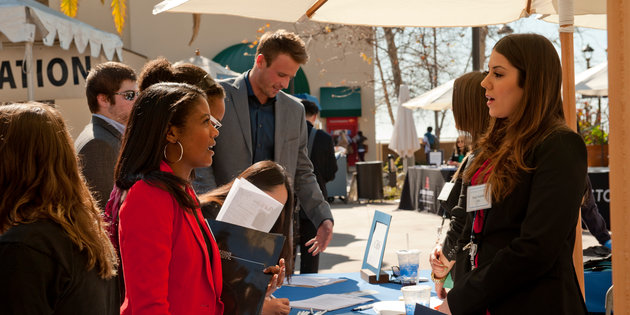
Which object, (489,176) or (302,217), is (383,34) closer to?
(302,217)

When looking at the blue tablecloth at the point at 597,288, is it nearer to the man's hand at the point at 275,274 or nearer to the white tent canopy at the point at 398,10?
the white tent canopy at the point at 398,10

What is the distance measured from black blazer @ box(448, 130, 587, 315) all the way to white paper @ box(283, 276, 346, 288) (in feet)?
5.09

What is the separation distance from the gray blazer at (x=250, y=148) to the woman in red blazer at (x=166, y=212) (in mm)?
1404

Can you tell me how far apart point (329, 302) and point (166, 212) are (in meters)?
1.36

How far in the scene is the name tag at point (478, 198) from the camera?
2.09 metres

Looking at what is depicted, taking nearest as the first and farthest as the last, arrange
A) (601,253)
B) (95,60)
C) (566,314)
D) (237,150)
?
(566,314)
(237,150)
(601,253)
(95,60)

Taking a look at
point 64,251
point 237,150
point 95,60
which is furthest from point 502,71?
point 95,60

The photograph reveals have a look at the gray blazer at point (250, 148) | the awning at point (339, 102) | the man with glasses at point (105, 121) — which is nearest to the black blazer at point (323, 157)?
the gray blazer at point (250, 148)

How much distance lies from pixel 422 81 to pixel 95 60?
18.9 m

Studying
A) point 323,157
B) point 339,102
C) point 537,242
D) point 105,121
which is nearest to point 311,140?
point 323,157

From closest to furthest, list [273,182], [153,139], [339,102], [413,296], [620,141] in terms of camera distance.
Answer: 1. [620,141]
2. [153,139]
3. [413,296]
4. [273,182]
5. [339,102]

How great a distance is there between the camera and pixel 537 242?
1.96m

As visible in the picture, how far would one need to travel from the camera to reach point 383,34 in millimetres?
20328

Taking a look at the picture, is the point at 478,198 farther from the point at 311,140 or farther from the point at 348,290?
the point at 311,140
